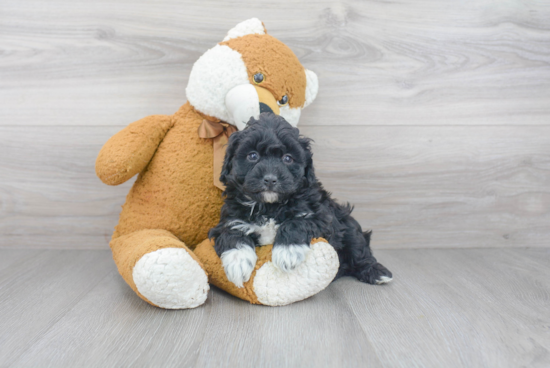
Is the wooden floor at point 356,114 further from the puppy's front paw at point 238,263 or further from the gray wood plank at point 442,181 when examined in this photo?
the puppy's front paw at point 238,263

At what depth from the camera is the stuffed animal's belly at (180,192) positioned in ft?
4.00

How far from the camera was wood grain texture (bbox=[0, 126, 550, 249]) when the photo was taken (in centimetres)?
159

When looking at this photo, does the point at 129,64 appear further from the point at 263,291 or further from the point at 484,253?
the point at 484,253

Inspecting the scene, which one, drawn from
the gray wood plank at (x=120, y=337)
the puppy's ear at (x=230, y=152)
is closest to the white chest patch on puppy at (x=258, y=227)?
the puppy's ear at (x=230, y=152)

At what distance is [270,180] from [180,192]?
1.32 feet

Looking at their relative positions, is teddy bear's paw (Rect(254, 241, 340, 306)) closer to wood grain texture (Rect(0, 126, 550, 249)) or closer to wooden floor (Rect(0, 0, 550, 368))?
wooden floor (Rect(0, 0, 550, 368))

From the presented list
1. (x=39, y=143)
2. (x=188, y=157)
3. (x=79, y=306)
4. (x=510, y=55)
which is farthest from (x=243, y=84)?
(x=510, y=55)

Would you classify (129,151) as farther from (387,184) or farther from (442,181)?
(442,181)

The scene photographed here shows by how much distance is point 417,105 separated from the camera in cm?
160

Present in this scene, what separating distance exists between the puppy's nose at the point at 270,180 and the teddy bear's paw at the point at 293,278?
0.24 metres

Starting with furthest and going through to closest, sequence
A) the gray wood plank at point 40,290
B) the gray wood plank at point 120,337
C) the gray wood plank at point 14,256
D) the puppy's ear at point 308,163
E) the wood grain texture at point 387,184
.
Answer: the wood grain texture at point 387,184
the gray wood plank at point 14,256
the puppy's ear at point 308,163
the gray wood plank at point 40,290
the gray wood plank at point 120,337

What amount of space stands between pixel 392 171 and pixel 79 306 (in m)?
1.24

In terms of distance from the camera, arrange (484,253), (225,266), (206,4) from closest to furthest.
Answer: (225,266), (206,4), (484,253)

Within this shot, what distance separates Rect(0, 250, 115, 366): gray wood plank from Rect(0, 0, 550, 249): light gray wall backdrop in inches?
6.1
